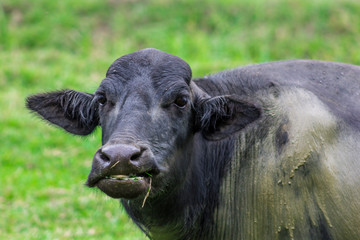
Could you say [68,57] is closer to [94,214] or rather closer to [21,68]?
[21,68]

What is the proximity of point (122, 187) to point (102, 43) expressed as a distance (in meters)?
13.7

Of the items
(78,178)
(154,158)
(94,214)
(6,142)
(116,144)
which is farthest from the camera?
(6,142)

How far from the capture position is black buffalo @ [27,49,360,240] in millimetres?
5473

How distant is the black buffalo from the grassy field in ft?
17.5

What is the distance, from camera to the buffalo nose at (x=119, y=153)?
15.8ft

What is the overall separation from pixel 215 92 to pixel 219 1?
12966mm

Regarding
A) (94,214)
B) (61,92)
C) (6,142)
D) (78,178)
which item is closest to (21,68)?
(6,142)

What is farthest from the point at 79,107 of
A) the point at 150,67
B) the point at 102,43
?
the point at 102,43

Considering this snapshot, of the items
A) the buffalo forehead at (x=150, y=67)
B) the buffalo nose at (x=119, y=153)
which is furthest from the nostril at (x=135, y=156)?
the buffalo forehead at (x=150, y=67)

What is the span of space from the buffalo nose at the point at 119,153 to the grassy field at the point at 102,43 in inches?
243

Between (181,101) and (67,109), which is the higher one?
(181,101)

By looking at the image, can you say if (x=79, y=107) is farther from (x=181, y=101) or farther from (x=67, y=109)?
(x=181, y=101)

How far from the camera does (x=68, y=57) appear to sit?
674 inches

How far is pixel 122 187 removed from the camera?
16.2 ft
